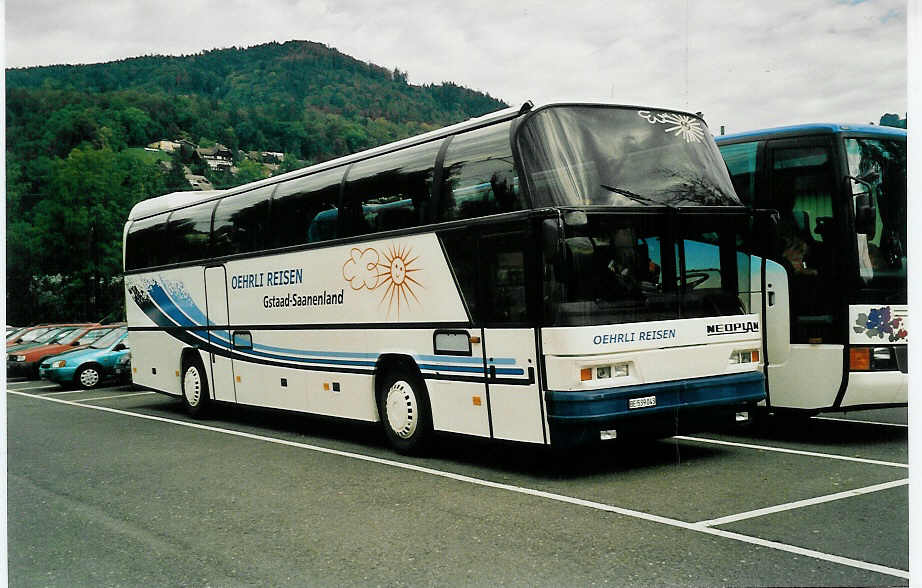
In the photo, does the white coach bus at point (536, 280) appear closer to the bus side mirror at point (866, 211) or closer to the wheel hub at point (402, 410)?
the wheel hub at point (402, 410)

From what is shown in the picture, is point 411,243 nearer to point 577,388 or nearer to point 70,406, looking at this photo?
point 577,388

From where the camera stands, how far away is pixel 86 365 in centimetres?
2202

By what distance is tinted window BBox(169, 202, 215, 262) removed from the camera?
14352mm

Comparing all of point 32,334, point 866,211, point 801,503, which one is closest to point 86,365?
point 32,334

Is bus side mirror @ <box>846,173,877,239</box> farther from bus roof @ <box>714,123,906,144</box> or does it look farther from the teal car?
the teal car

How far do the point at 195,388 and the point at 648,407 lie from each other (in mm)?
9055

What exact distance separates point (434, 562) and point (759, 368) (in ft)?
14.7

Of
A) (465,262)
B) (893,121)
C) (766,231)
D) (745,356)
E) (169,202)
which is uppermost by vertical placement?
(169,202)

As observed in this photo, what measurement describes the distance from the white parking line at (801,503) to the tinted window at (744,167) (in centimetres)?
390

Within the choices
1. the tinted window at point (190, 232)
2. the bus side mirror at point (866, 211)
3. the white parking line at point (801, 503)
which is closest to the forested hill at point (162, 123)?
the tinted window at point (190, 232)

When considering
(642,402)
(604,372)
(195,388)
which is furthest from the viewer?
(195,388)

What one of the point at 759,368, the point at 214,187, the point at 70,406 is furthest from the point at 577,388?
the point at 70,406

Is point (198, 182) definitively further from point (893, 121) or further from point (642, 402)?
point (893, 121)

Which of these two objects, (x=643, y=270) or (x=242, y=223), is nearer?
(x=643, y=270)
